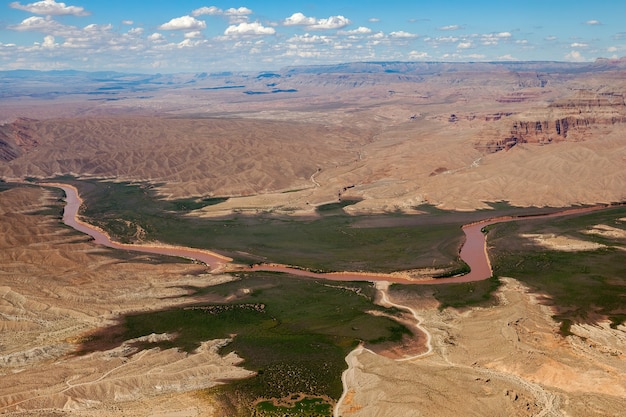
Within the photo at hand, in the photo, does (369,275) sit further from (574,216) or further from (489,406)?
(574,216)

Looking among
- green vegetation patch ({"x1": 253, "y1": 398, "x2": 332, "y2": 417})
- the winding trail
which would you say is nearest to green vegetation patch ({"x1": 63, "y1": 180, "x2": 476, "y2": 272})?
the winding trail

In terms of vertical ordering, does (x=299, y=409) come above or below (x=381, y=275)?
above

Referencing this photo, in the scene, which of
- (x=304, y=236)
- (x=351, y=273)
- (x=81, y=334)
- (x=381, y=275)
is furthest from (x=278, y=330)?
(x=304, y=236)

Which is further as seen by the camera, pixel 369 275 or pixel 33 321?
pixel 369 275

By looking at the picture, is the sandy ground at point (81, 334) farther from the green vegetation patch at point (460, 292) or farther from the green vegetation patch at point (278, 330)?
the green vegetation patch at point (460, 292)

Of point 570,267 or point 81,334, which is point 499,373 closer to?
point 570,267

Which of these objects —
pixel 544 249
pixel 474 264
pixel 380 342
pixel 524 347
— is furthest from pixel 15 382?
pixel 544 249
